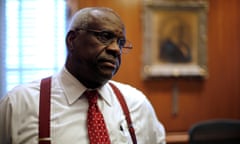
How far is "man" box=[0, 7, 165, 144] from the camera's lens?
1313mm

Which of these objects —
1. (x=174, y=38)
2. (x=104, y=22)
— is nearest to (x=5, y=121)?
(x=104, y=22)

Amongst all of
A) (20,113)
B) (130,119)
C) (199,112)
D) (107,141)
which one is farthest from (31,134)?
(199,112)

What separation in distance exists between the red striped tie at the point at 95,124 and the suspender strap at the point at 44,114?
0.53ft

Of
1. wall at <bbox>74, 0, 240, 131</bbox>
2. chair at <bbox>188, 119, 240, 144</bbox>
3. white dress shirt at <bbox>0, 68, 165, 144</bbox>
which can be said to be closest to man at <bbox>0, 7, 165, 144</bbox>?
white dress shirt at <bbox>0, 68, 165, 144</bbox>

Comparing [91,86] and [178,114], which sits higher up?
[91,86]

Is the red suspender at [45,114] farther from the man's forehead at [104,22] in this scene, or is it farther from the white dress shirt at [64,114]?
the man's forehead at [104,22]

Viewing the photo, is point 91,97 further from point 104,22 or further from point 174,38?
point 174,38

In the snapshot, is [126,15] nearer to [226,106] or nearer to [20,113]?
[226,106]

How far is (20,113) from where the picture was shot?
4.33ft

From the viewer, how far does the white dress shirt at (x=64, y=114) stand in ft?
4.29

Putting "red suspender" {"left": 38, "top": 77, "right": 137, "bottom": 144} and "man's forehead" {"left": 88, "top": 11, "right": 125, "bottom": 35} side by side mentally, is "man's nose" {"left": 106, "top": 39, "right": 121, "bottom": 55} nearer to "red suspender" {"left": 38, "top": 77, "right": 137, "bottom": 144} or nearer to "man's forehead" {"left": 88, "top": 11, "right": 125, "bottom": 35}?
"man's forehead" {"left": 88, "top": 11, "right": 125, "bottom": 35}

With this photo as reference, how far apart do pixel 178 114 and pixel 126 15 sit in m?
1.03

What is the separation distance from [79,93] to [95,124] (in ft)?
0.48

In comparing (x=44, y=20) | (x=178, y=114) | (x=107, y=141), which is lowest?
(x=178, y=114)
